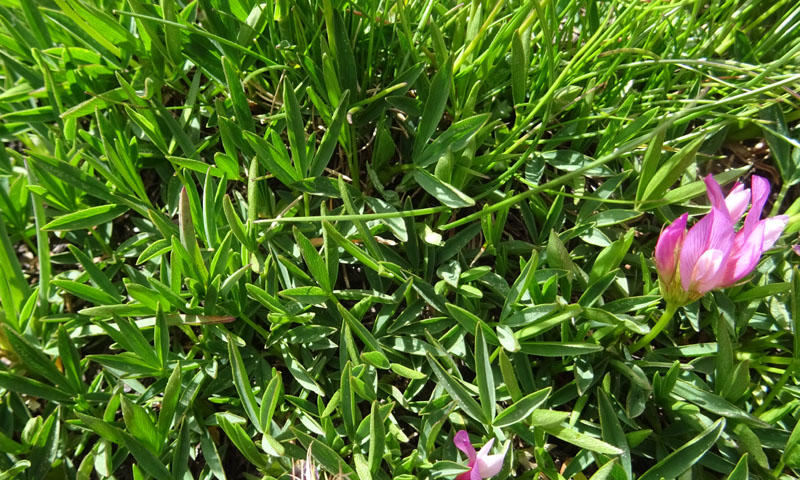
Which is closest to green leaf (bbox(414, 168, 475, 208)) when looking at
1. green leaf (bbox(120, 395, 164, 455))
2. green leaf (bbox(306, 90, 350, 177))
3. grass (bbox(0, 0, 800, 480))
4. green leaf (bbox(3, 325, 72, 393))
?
grass (bbox(0, 0, 800, 480))

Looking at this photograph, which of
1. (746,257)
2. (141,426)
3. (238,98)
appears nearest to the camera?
(746,257)

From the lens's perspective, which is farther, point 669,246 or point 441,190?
point 441,190

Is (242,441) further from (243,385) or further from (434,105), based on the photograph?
(434,105)

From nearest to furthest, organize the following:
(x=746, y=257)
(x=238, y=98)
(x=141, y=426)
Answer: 1. (x=746, y=257)
2. (x=141, y=426)
3. (x=238, y=98)

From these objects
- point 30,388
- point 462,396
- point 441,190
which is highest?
point 441,190

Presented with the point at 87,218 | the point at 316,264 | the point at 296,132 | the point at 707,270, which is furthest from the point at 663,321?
the point at 87,218

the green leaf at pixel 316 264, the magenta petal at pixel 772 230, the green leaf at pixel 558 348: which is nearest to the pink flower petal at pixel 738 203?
the magenta petal at pixel 772 230

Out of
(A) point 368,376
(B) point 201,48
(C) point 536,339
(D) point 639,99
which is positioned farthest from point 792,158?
(B) point 201,48
